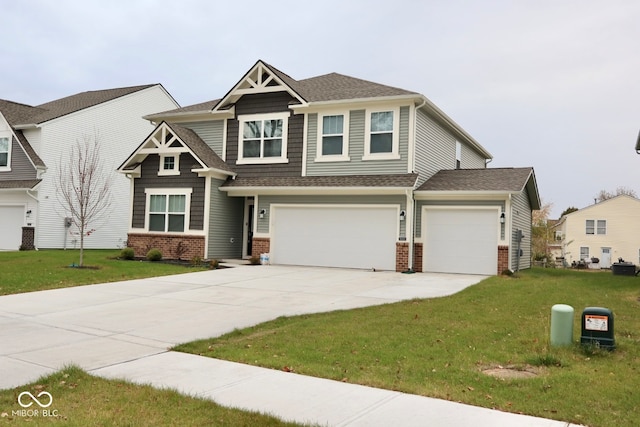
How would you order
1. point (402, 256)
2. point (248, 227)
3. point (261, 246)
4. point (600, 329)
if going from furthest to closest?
point (248, 227)
point (261, 246)
point (402, 256)
point (600, 329)

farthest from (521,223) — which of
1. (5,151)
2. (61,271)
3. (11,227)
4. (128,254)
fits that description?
(5,151)

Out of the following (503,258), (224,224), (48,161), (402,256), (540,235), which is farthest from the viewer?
(540,235)

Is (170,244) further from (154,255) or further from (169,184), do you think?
(169,184)

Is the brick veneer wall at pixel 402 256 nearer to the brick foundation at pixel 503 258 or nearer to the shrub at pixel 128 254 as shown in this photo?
the brick foundation at pixel 503 258

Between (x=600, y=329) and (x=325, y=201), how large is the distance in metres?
13.1

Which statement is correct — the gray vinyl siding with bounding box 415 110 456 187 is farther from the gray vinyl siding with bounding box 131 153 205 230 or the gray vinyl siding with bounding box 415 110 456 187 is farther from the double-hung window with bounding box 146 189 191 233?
the double-hung window with bounding box 146 189 191 233

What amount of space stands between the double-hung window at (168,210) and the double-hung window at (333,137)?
18.4ft

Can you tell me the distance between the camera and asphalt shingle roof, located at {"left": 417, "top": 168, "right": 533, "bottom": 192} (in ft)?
57.7

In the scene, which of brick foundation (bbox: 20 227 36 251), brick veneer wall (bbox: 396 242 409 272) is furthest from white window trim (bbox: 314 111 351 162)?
brick foundation (bbox: 20 227 36 251)

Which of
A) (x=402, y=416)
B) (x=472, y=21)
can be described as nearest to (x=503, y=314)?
(x=402, y=416)

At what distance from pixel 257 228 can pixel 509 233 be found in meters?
9.32

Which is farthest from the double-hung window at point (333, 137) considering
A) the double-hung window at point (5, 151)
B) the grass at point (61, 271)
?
the double-hung window at point (5, 151)

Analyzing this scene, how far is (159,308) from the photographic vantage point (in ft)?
34.5

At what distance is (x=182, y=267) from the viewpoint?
18000mm
